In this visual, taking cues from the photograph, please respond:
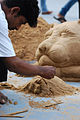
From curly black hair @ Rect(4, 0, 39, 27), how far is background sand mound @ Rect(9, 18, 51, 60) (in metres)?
3.70

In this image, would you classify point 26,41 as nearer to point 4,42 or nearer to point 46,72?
point 46,72

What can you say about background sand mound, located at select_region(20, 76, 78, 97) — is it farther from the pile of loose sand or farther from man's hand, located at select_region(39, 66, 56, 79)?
man's hand, located at select_region(39, 66, 56, 79)

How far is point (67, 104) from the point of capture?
3.02 metres

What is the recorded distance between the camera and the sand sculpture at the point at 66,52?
419 cm

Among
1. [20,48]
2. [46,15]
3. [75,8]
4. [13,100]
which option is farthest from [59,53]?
[75,8]

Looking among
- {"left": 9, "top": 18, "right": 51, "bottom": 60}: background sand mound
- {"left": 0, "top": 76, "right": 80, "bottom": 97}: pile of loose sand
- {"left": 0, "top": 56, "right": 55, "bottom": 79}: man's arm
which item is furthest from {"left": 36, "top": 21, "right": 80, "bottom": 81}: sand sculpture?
{"left": 9, "top": 18, "right": 51, "bottom": 60}: background sand mound

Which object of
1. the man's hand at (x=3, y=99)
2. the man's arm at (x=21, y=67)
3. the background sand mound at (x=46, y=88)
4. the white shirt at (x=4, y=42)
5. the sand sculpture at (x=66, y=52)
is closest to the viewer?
the white shirt at (x=4, y=42)

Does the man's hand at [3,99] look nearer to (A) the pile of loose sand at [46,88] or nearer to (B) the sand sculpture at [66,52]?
(A) the pile of loose sand at [46,88]

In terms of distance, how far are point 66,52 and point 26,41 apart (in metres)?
2.52

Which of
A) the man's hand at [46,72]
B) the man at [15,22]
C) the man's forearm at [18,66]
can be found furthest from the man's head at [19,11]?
the man's hand at [46,72]

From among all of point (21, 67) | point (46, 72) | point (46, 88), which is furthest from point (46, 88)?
point (21, 67)

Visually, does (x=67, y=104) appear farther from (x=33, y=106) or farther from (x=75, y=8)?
(x=75, y=8)

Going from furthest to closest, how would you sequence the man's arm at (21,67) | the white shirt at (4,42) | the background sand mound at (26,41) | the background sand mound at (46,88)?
the background sand mound at (26,41) < the background sand mound at (46,88) < the man's arm at (21,67) < the white shirt at (4,42)

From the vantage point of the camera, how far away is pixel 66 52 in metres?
4.22
